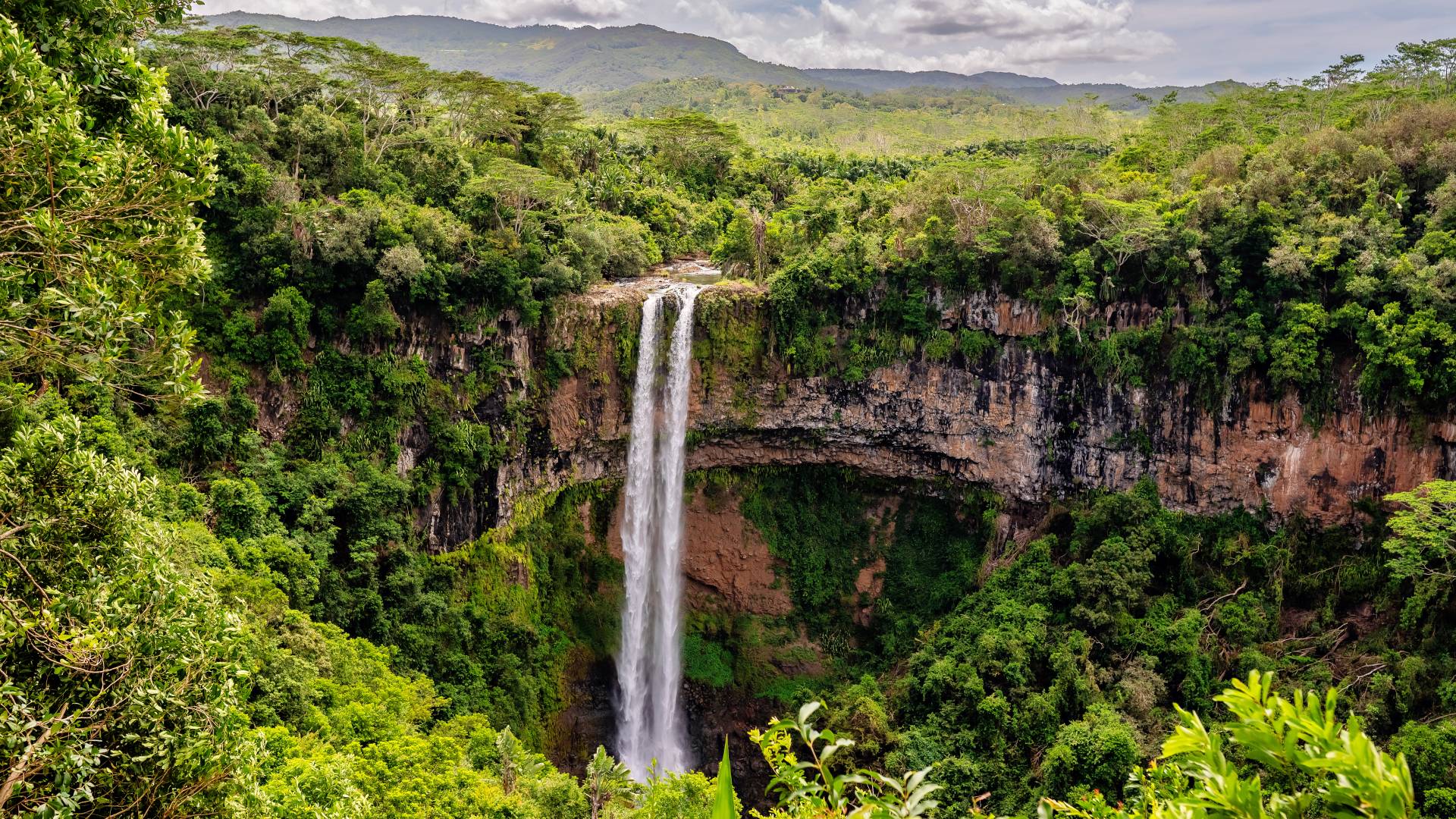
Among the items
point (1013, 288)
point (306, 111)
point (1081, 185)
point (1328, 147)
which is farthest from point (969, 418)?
point (306, 111)

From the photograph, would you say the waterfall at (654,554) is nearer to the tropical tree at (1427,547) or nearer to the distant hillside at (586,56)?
the tropical tree at (1427,547)

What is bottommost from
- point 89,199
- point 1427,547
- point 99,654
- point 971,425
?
point 1427,547

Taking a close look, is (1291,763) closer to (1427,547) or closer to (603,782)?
(603,782)

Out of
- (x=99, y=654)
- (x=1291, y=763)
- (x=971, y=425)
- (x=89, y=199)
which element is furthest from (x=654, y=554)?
(x=1291, y=763)

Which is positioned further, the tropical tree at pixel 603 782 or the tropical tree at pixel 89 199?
the tropical tree at pixel 603 782

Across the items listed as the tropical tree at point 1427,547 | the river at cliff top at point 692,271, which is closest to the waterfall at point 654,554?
the river at cliff top at point 692,271

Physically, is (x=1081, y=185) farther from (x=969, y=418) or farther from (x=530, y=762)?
(x=530, y=762)
